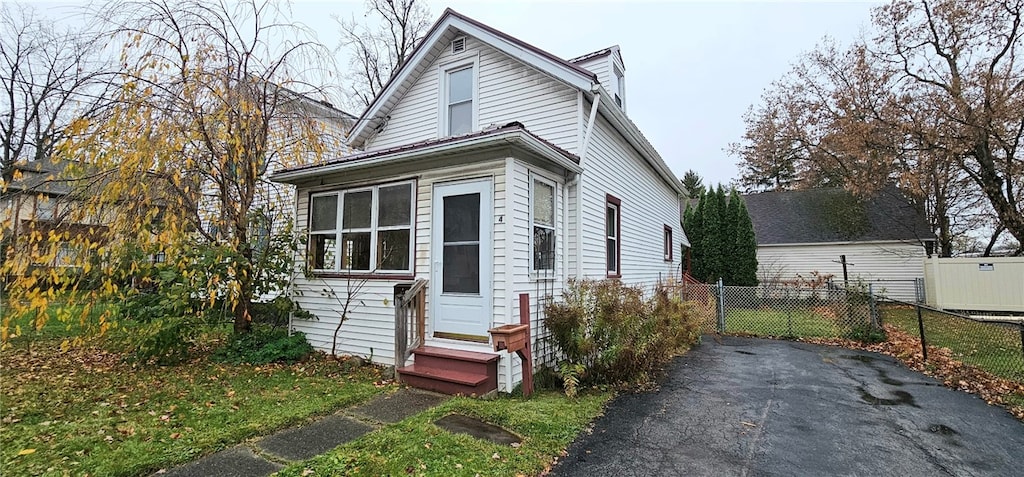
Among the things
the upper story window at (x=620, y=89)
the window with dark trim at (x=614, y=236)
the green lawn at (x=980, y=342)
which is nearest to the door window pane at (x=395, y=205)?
the window with dark trim at (x=614, y=236)

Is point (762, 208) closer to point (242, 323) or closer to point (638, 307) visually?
point (638, 307)

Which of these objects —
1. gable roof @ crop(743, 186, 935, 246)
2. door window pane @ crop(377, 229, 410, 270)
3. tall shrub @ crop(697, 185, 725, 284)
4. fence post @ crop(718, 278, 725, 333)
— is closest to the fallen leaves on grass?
fence post @ crop(718, 278, 725, 333)

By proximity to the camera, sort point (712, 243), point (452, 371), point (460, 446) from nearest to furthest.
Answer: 1. point (460, 446)
2. point (452, 371)
3. point (712, 243)

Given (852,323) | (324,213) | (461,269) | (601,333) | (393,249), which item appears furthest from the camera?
(852,323)

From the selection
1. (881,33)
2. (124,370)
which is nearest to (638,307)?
(124,370)

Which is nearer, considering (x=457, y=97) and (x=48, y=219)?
(x=48, y=219)

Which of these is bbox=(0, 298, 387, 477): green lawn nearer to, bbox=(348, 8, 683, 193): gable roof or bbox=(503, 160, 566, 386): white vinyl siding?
bbox=(503, 160, 566, 386): white vinyl siding

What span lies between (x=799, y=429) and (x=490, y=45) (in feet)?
24.1

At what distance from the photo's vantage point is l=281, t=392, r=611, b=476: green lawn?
338cm

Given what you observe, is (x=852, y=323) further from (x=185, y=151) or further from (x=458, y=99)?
(x=185, y=151)

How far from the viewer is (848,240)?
19.7 metres

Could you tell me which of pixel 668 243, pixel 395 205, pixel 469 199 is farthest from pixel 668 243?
pixel 395 205

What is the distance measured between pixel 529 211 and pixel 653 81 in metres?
16.2

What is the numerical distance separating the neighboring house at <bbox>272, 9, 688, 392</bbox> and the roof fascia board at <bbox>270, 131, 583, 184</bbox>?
0.8 inches
